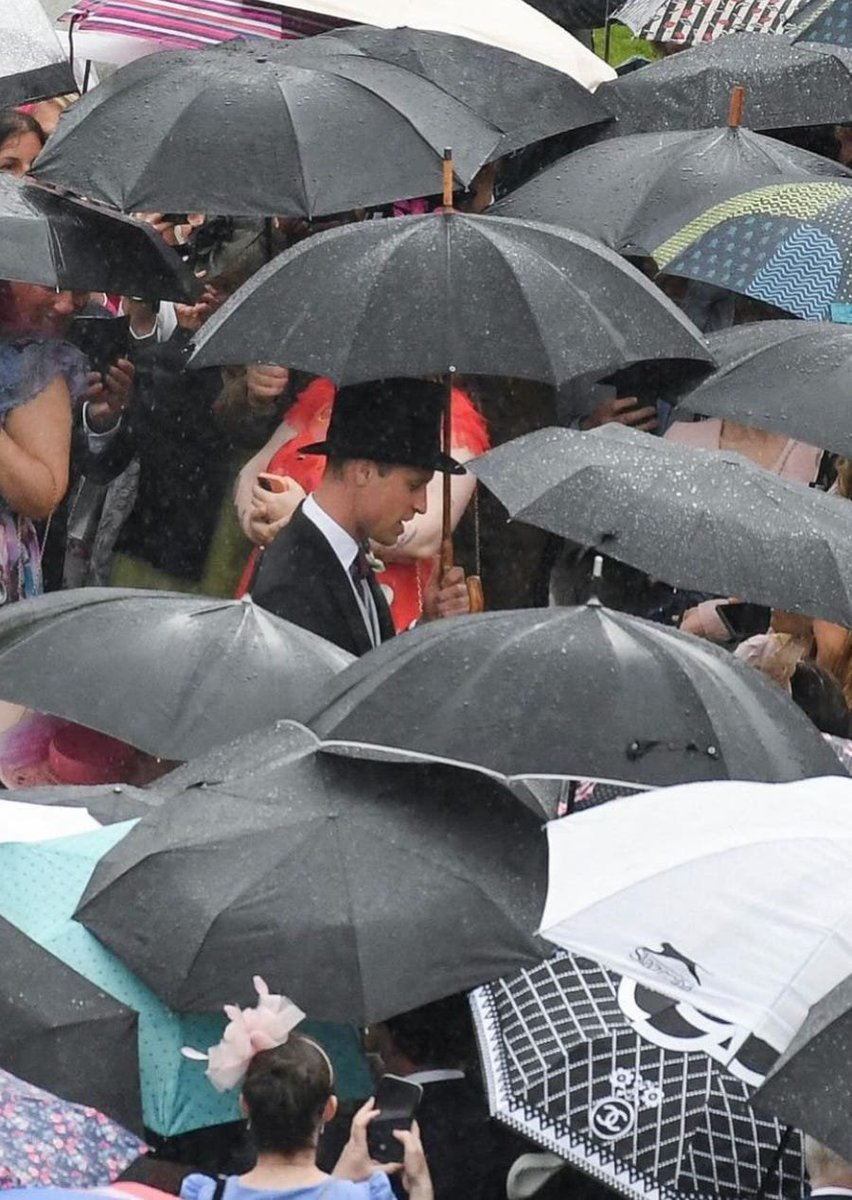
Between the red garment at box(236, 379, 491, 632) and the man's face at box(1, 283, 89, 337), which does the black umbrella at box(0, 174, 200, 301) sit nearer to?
the man's face at box(1, 283, 89, 337)

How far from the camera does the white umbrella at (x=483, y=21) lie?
30.0ft

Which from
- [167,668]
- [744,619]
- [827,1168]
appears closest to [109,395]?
[744,619]

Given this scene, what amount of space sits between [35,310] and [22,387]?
1.12 ft

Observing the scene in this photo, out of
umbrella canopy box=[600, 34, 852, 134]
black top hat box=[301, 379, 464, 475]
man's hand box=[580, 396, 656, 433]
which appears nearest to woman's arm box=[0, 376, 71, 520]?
black top hat box=[301, 379, 464, 475]

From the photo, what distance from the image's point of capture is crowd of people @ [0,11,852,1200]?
16.3 feet

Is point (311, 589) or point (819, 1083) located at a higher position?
point (819, 1083)

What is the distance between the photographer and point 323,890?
4.69 metres

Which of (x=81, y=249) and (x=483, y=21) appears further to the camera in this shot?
(x=483, y=21)

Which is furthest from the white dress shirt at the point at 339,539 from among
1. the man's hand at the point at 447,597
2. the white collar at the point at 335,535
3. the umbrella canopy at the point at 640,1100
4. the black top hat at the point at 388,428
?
the umbrella canopy at the point at 640,1100

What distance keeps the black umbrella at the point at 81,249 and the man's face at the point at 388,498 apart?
1174mm

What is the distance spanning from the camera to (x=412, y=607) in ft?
24.2

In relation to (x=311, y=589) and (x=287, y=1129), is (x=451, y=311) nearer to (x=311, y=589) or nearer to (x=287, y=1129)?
(x=311, y=589)

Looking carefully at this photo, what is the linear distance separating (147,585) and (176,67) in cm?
154

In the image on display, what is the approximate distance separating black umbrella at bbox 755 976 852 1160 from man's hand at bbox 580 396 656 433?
382 cm
